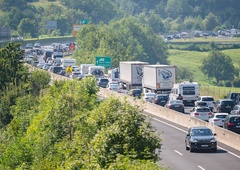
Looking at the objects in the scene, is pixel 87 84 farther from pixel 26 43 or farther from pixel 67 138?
pixel 26 43

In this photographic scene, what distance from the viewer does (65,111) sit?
43156mm

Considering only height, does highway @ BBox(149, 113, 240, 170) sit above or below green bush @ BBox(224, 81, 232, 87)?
above

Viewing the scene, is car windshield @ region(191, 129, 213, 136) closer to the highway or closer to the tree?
the highway

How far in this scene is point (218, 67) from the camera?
192 metres

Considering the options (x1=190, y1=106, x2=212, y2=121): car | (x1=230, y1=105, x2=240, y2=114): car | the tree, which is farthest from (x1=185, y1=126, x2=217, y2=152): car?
the tree

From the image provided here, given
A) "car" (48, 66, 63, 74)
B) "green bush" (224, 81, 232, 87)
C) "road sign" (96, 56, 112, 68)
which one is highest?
"road sign" (96, 56, 112, 68)

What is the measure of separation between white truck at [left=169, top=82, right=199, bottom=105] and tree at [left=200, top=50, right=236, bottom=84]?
117 meters

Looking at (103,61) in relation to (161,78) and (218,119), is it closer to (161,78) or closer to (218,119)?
(161,78)

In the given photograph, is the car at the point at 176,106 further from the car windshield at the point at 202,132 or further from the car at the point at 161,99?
the car windshield at the point at 202,132

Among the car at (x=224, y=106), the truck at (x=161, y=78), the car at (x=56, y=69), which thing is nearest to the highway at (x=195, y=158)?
the car at (x=224, y=106)

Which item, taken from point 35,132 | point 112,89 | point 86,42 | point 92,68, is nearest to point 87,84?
point 35,132

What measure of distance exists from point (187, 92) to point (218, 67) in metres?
119

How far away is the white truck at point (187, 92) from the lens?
2904 inches

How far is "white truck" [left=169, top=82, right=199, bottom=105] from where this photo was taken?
242 feet
